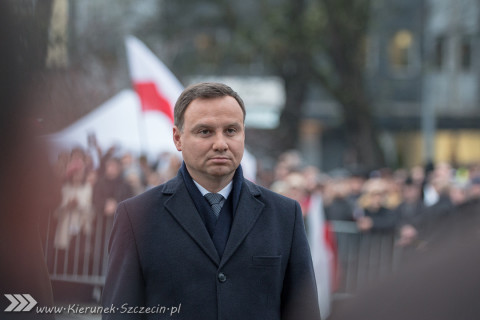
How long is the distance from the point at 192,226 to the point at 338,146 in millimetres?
35111

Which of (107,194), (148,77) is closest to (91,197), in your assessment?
(107,194)

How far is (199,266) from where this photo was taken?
7.89 feet

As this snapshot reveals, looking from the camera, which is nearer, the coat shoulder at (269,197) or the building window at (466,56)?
the coat shoulder at (269,197)

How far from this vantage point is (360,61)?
74.0 feet

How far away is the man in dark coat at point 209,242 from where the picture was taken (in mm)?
2379

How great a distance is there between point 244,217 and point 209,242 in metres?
0.13

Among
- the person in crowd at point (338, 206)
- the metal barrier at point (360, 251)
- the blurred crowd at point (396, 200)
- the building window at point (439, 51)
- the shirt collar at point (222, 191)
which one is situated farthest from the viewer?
the building window at point (439, 51)

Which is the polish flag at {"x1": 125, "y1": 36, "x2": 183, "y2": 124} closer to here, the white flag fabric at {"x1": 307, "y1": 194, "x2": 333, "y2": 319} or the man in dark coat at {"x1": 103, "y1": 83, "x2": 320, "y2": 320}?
the white flag fabric at {"x1": 307, "y1": 194, "x2": 333, "y2": 319}

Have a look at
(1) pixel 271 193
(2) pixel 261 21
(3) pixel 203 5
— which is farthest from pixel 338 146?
(1) pixel 271 193

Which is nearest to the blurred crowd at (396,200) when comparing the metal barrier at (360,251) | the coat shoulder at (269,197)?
the metal barrier at (360,251)

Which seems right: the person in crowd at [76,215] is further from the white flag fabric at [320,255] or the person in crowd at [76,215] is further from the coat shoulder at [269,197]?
the white flag fabric at [320,255]

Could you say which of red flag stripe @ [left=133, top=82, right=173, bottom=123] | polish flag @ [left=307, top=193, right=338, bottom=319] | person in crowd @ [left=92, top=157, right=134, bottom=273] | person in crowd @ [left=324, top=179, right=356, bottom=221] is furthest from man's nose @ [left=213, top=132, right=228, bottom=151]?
person in crowd @ [left=324, top=179, right=356, bottom=221]

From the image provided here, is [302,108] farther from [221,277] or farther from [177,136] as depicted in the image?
[221,277]

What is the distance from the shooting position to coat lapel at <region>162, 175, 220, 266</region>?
7.91ft
